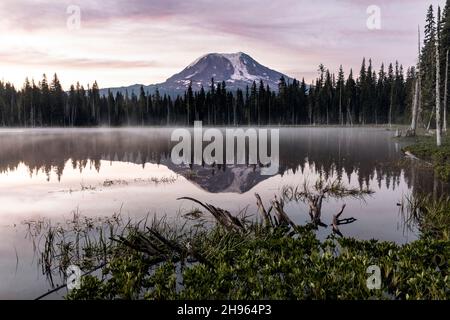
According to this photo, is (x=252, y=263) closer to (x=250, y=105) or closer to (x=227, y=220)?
(x=227, y=220)

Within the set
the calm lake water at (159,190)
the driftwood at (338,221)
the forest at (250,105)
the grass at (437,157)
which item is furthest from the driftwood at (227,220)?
the forest at (250,105)

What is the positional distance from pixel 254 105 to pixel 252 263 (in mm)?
124649

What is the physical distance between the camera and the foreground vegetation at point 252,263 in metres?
7.39

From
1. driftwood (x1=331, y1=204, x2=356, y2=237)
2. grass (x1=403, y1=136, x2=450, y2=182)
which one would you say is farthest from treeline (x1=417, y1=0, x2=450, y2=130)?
driftwood (x1=331, y1=204, x2=356, y2=237)

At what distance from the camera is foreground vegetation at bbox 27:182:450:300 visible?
7.39m

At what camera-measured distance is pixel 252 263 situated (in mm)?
8711

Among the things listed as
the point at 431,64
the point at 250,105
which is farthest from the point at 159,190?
the point at 250,105

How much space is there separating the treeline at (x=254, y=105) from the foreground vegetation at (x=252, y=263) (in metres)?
109

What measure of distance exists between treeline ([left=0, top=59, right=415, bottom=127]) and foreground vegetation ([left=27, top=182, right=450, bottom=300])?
10935cm

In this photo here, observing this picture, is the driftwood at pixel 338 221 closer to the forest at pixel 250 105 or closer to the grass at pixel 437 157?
the grass at pixel 437 157

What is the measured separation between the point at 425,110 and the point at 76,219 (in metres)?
59.3

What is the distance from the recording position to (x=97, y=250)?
10.2 meters
